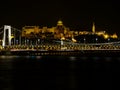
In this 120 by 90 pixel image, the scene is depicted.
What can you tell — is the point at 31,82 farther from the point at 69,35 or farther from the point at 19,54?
the point at 69,35

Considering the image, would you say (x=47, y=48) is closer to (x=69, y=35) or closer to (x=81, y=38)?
(x=81, y=38)

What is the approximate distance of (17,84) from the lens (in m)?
26.0

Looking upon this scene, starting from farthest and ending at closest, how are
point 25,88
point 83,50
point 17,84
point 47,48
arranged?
point 47,48
point 83,50
point 17,84
point 25,88

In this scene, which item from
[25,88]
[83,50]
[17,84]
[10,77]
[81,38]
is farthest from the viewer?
[81,38]

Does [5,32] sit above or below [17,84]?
above

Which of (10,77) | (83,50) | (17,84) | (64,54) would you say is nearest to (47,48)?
(64,54)

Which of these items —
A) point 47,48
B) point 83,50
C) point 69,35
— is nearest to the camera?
point 83,50

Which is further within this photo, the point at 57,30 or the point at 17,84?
the point at 57,30

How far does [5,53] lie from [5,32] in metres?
5.58

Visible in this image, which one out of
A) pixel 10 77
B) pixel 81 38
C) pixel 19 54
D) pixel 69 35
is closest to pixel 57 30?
pixel 69 35

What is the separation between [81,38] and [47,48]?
3998 cm

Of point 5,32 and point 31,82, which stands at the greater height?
point 5,32

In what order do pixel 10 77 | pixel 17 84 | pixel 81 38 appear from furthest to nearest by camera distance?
pixel 81 38 → pixel 10 77 → pixel 17 84

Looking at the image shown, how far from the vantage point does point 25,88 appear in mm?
24234
